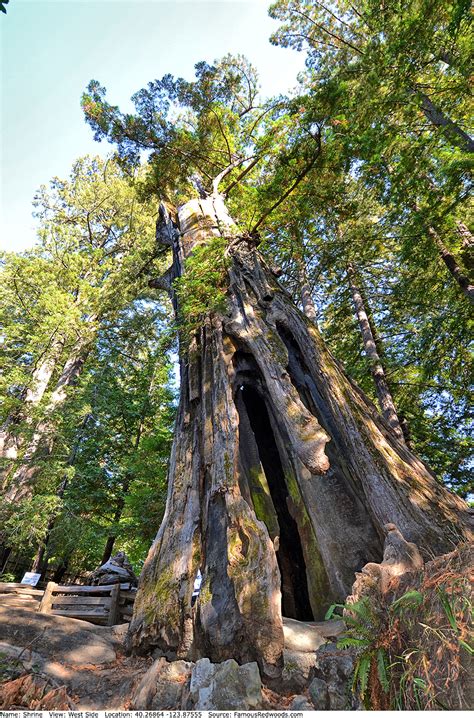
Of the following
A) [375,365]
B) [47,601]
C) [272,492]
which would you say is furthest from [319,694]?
[375,365]

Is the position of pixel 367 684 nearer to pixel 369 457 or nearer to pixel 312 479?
pixel 369 457

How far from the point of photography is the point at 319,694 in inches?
90.2

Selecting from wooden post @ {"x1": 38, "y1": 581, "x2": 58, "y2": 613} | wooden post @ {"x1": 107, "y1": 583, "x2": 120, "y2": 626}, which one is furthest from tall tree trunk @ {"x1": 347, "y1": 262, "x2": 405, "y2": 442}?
wooden post @ {"x1": 38, "y1": 581, "x2": 58, "y2": 613}

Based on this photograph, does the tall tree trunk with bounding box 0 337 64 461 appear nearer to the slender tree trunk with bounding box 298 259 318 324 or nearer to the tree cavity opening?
the tree cavity opening

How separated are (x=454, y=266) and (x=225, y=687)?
9.28 m

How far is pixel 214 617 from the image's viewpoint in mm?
2986

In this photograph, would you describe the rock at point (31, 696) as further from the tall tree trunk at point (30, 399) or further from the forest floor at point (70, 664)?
the tall tree trunk at point (30, 399)

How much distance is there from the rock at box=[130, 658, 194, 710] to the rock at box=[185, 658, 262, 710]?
0.18m

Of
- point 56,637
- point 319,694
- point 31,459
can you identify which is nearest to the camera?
point 319,694

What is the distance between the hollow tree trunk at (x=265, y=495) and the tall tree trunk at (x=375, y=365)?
164 inches

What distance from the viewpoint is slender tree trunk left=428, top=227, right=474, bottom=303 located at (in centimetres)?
807

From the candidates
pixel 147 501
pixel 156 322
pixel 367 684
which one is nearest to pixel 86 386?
pixel 156 322

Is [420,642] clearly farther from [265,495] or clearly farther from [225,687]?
[265,495]

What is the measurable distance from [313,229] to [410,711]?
10969 millimetres
